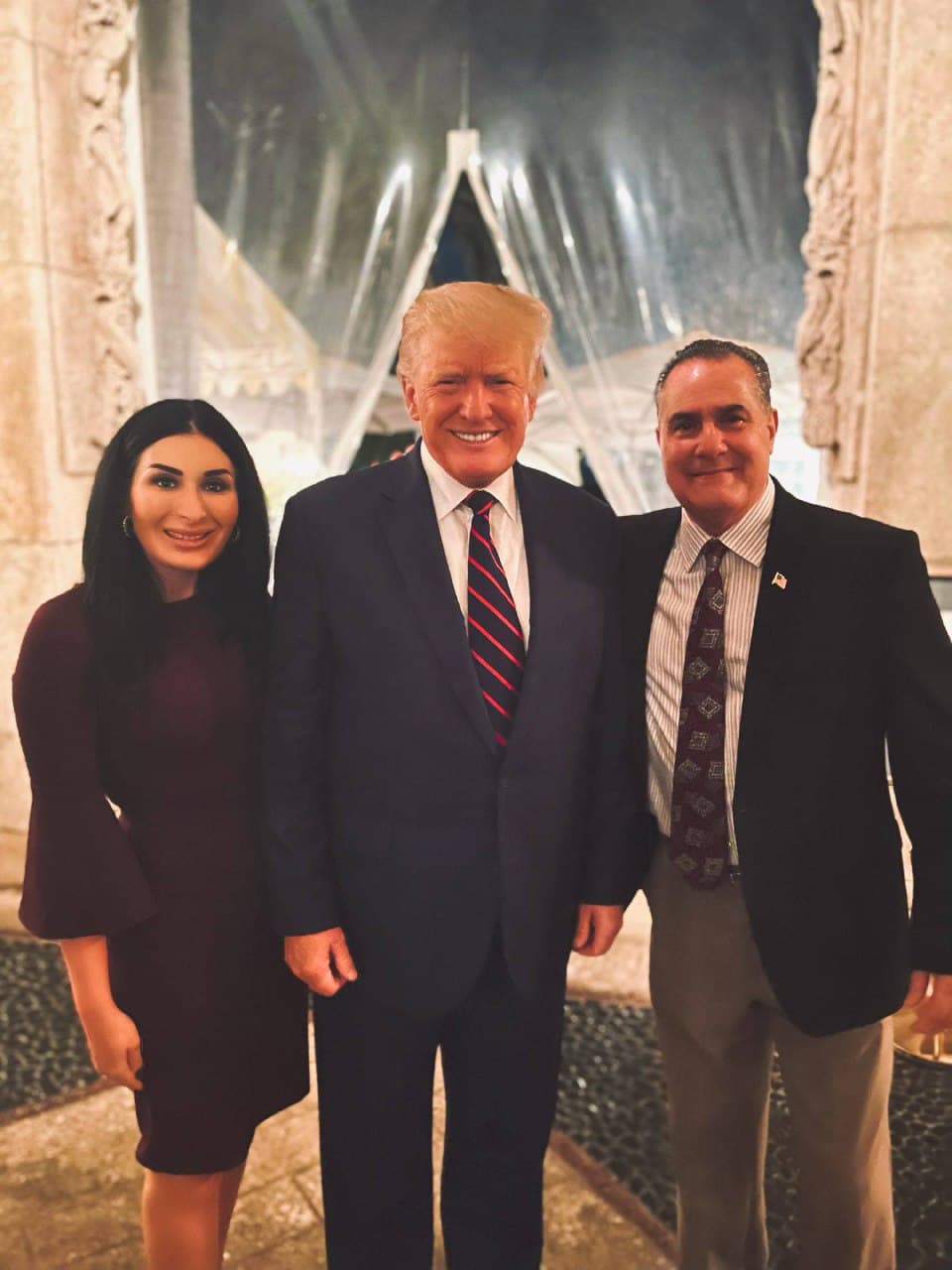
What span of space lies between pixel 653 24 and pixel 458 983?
12.2 feet

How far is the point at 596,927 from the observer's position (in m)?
1.65

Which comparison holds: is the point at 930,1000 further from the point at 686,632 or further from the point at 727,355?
the point at 727,355

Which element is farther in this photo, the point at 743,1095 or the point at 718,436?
the point at 743,1095

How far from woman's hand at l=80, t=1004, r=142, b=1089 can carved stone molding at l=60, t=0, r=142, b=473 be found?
255 cm

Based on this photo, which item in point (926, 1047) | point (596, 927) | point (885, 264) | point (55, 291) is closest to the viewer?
point (596, 927)

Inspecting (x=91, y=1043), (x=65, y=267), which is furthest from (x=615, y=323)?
(x=91, y=1043)

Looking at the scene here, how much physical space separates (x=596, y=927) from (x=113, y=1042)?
83cm

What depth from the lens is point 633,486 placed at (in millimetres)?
3938

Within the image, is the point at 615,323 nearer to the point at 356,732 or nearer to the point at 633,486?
the point at 633,486

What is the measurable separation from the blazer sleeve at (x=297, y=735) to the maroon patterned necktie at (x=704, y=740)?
61cm

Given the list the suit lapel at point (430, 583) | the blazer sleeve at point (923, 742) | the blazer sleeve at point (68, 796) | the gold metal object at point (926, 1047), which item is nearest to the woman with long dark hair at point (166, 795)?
the blazer sleeve at point (68, 796)

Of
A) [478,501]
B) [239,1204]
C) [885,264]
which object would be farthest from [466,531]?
[885,264]

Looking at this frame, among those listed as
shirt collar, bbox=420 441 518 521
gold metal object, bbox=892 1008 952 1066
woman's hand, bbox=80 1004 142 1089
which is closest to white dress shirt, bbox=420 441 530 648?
shirt collar, bbox=420 441 518 521

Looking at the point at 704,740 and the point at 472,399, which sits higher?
the point at 472,399
